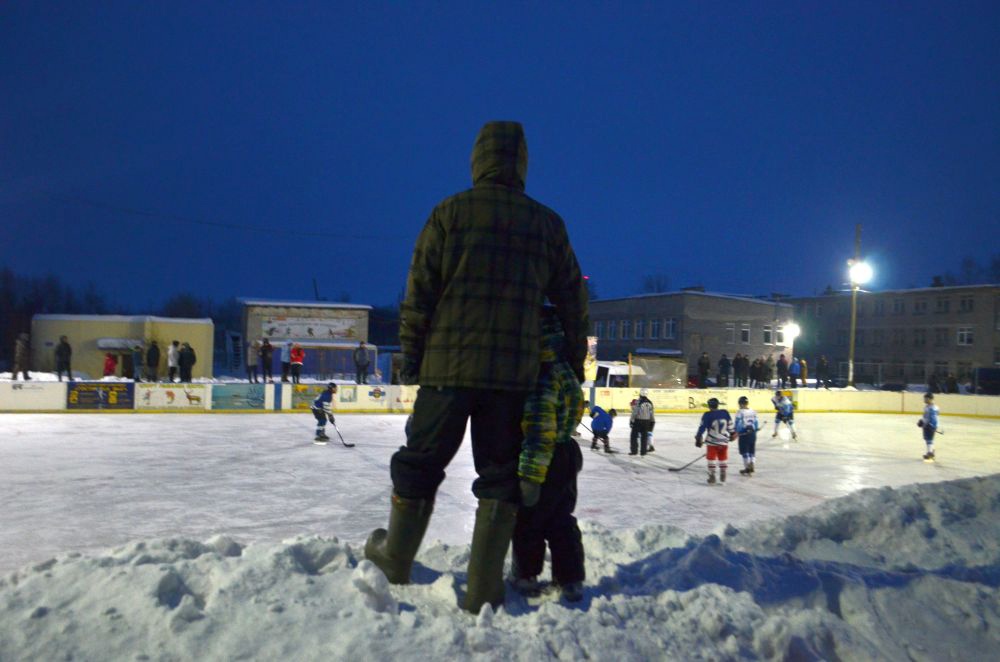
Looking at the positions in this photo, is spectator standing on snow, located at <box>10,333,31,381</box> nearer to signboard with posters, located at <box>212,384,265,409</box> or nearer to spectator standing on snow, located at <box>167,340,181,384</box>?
spectator standing on snow, located at <box>167,340,181,384</box>

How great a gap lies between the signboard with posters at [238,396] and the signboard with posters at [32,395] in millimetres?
3779

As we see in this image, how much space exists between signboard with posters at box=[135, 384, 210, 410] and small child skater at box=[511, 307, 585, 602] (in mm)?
19454

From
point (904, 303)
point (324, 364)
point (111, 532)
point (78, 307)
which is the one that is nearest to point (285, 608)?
point (111, 532)

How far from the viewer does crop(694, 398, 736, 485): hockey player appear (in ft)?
35.4

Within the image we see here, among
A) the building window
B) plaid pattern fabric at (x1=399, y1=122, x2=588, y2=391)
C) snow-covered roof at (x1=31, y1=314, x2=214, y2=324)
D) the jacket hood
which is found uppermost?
the building window

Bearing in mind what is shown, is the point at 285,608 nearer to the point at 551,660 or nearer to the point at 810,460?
the point at 551,660

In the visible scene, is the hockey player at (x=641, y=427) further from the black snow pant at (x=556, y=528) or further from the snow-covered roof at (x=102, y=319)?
the snow-covered roof at (x=102, y=319)

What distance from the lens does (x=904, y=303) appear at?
2115 inches

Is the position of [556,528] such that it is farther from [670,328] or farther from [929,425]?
[670,328]

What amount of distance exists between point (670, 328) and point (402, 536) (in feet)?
149

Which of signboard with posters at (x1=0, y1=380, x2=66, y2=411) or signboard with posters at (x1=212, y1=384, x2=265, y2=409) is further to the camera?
signboard with posters at (x1=212, y1=384, x2=265, y2=409)

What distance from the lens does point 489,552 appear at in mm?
2490

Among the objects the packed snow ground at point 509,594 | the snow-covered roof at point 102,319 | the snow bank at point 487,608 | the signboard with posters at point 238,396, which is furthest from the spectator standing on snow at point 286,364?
the snow bank at point 487,608

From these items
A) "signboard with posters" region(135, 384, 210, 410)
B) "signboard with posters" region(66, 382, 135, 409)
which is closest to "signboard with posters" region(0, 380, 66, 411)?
"signboard with posters" region(66, 382, 135, 409)
